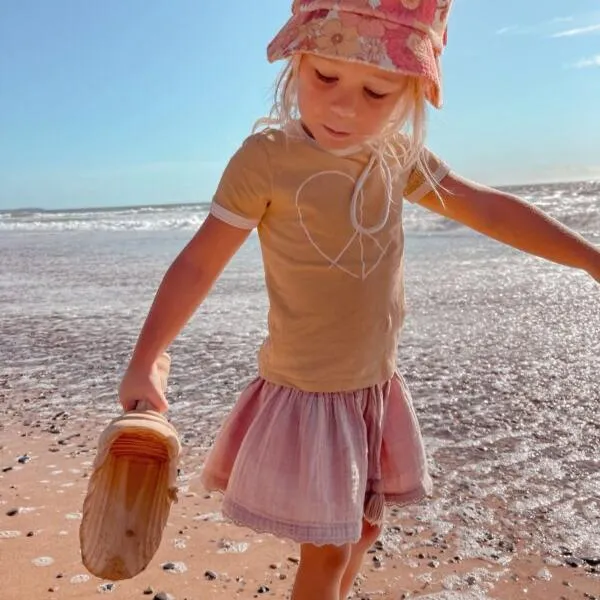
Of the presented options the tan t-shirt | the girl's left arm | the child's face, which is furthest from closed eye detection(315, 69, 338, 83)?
the girl's left arm

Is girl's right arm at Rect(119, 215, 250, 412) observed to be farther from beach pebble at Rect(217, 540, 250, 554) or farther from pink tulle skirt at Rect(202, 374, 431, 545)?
beach pebble at Rect(217, 540, 250, 554)

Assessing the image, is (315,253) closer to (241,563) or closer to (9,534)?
(241,563)

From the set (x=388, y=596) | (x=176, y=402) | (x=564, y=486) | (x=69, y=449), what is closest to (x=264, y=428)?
(x=388, y=596)

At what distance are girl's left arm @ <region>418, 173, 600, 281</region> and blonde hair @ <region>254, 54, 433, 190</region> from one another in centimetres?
16

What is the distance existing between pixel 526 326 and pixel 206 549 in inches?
138

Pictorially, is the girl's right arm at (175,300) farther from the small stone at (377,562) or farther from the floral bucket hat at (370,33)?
the small stone at (377,562)

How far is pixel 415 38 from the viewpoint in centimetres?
176

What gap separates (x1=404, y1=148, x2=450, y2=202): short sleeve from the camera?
6.84 ft

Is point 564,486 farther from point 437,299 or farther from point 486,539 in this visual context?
A: point 437,299

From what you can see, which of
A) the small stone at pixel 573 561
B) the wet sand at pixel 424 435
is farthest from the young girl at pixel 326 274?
the small stone at pixel 573 561

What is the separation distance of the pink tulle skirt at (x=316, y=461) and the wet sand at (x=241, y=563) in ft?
2.02

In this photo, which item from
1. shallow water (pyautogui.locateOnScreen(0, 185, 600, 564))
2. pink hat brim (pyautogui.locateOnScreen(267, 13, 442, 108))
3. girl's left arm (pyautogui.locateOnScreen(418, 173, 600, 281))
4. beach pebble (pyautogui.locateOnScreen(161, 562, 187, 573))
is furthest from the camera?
shallow water (pyautogui.locateOnScreen(0, 185, 600, 564))

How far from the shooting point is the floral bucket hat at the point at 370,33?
170cm

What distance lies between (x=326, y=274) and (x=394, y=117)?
399 millimetres
